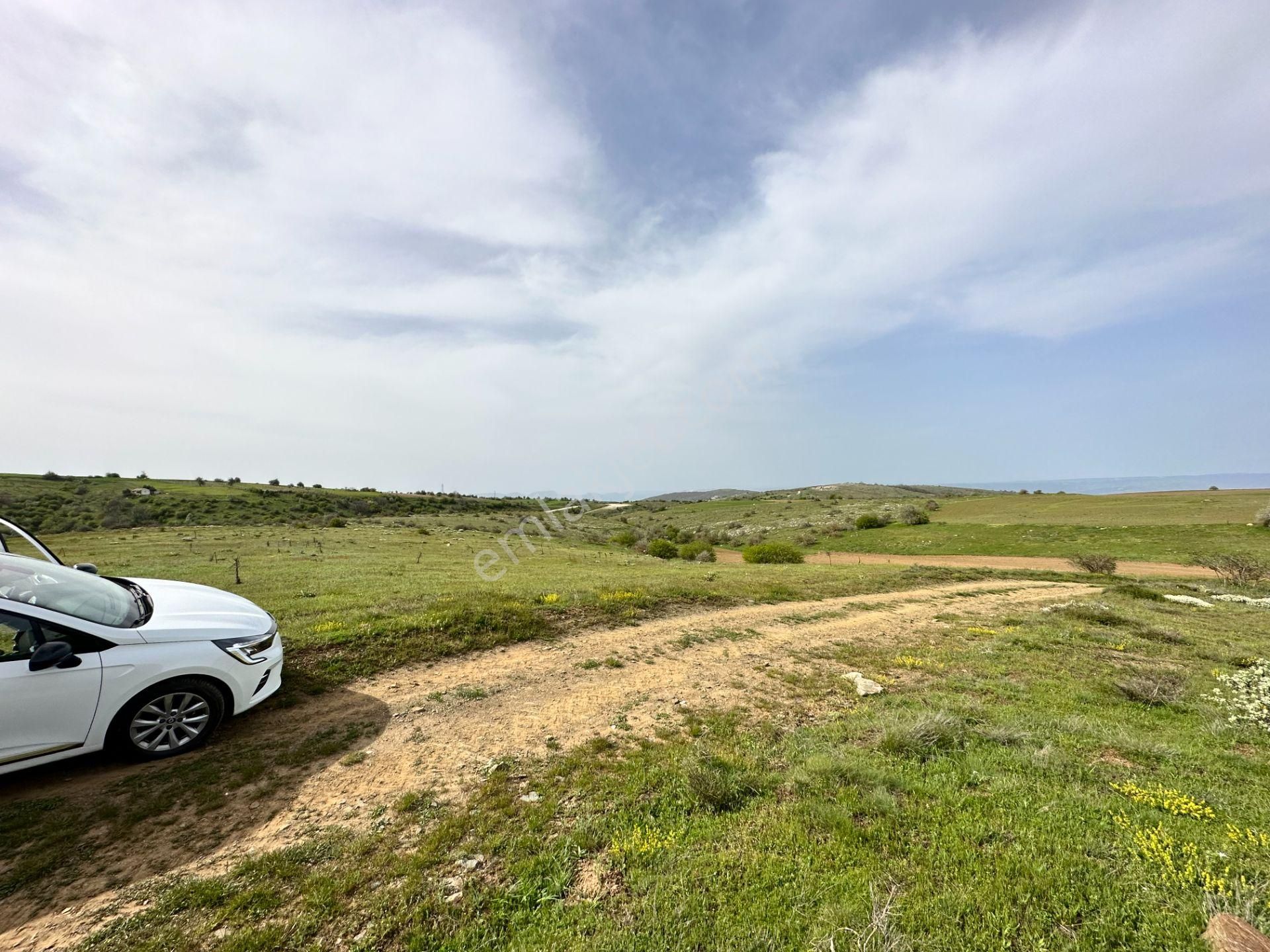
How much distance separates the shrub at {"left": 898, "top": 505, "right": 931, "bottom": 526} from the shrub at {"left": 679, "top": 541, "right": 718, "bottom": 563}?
78.2ft

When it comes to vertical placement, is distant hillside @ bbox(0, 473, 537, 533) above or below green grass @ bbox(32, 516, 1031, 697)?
above

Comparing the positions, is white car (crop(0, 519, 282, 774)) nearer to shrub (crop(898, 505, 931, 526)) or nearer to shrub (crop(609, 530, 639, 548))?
shrub (crop(609, 530, 639, 548))

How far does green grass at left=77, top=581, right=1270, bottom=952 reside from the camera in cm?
323

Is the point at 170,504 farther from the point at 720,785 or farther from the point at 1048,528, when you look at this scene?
the point at 1048,528

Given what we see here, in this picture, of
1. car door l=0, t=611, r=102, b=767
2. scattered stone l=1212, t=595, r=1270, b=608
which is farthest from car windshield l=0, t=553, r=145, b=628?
scattered stone l=1212, t=595, r=1270, b=608

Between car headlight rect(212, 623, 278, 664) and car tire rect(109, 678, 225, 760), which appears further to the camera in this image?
car headlight rect(212, 623, 278, 664)

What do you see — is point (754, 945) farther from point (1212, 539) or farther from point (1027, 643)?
point (1212, 539)

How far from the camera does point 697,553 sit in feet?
133

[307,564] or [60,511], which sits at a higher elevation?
[60,511]

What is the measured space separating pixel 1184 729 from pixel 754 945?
7.83 meters

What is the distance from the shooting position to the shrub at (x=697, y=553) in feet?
127

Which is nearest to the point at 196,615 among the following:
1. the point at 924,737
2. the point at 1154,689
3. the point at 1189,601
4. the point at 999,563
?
the point at 924,737

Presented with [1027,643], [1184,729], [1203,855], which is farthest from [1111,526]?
[1203,855]

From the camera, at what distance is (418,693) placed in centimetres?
758
